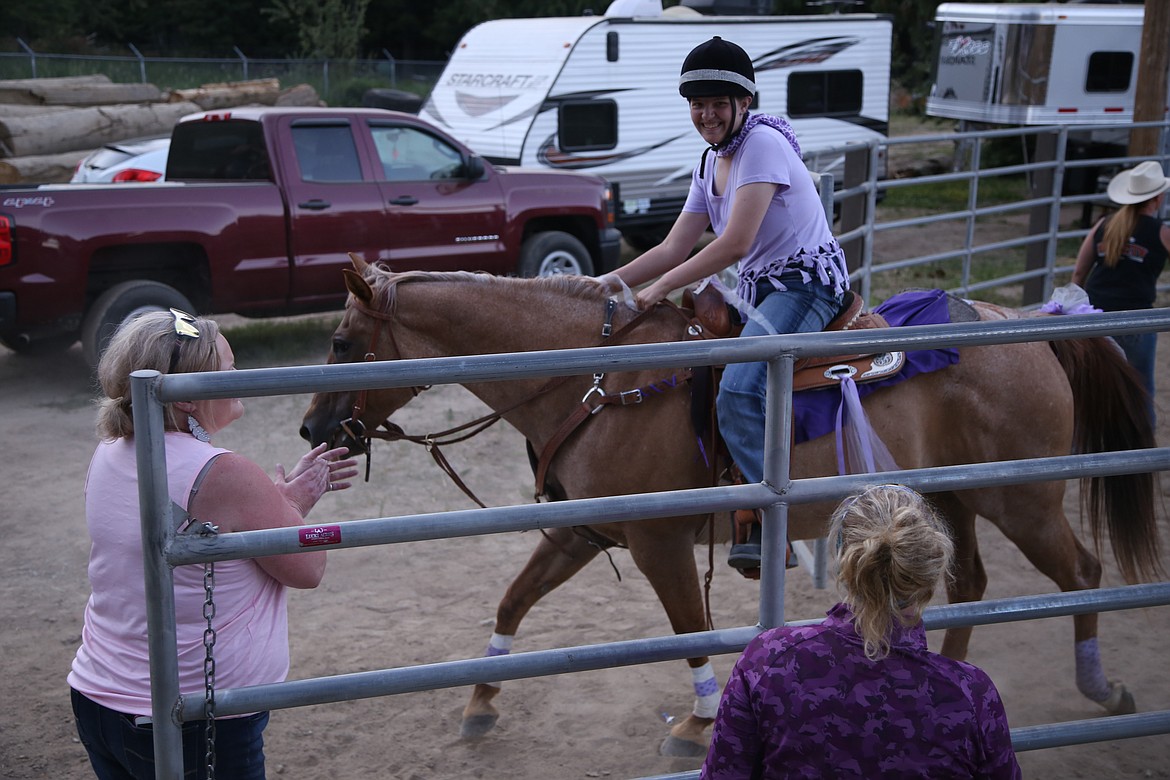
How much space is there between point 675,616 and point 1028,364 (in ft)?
5.66

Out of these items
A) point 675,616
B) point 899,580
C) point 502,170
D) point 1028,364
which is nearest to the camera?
point 899,580

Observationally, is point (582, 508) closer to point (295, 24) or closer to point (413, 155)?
→ point (413, 155)

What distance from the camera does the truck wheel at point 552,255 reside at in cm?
1012

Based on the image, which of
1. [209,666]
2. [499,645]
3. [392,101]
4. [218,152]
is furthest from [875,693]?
[392,101]

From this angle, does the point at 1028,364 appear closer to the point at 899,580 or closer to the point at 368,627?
the point at 899,580

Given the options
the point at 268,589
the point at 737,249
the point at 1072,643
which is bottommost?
the point at 1072,643

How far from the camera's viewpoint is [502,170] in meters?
10.3

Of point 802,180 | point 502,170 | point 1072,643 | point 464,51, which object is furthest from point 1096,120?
point 802,180

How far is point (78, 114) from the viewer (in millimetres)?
15875

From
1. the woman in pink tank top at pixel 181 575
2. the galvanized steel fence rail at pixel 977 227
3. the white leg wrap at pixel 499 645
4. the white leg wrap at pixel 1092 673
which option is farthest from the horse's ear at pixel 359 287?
the galvanized steel fence rail at pixel 977 227

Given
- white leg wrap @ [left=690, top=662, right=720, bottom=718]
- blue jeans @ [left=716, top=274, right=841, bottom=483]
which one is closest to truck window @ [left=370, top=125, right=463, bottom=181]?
blue jeans @ [left=716, top=274, right=841, bottom=483]

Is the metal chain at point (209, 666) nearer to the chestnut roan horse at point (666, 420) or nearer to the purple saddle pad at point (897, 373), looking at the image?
the chestnut roan horse at point (666, 420)

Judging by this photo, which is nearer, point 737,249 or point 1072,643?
point 737,249

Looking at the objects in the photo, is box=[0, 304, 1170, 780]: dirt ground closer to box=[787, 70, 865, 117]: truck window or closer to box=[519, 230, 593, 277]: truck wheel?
box=[519, 230, 593, 277]: truck wheel
